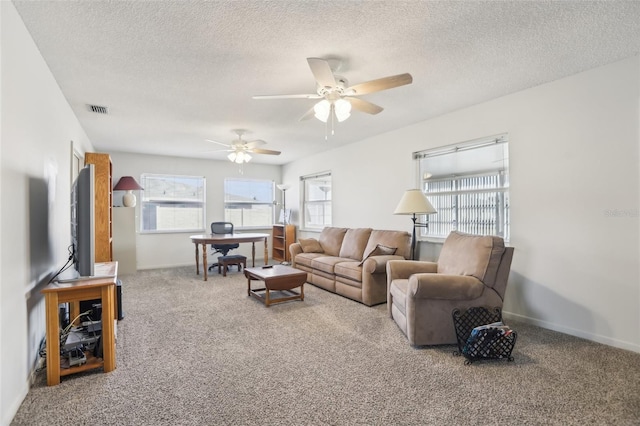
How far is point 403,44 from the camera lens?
240cm

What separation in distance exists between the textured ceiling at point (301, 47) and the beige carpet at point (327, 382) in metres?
2.37

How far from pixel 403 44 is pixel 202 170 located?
575 centimetres

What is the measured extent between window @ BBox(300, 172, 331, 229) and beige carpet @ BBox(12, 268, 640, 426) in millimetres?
3626

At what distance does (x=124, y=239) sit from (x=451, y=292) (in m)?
5.56

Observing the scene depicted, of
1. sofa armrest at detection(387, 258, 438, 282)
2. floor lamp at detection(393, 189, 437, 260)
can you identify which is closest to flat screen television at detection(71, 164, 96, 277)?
sofa armrest at detection(387, 258, 438, 282)

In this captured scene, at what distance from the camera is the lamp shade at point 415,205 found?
147 inches

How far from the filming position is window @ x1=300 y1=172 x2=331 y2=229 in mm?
6676

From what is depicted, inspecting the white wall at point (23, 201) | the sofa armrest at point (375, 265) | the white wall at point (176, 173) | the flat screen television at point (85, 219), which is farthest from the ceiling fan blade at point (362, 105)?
the white wall at point (176, 173)

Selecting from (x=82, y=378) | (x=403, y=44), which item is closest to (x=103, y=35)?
(x=403, y=44)

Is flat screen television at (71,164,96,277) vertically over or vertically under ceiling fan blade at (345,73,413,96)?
under

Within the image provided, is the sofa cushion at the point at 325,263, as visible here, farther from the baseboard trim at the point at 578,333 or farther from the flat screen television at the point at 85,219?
the flat screen television at the point at 85,219

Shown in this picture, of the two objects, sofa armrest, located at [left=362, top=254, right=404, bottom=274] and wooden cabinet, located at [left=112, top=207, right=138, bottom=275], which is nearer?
sofa armrest, located at [left=362, top=254, right=404, bottom=274]

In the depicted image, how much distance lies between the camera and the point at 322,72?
7.63 ft

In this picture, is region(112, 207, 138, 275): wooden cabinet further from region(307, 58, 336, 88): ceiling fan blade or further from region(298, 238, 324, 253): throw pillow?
region(307, 58, 336, 88): ceiling fan blade
